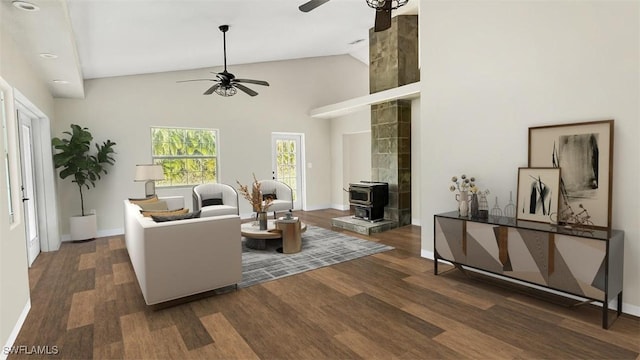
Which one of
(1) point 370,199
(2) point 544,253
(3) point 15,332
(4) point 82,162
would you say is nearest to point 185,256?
(3) point 15,332

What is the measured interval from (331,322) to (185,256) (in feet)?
4.73

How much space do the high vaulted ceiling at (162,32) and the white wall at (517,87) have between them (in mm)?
1680

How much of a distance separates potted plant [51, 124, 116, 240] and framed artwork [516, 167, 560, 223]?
19.7 feet

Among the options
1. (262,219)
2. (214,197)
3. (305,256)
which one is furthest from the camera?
(214,197)

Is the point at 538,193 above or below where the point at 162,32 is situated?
below

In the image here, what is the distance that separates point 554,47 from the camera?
299 cm

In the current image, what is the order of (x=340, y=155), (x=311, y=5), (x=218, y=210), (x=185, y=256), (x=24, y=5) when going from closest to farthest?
(x=24, y=5), (x=311, y=5), (x=185, y=256), (x=218, y=210), (x=340, y=155)

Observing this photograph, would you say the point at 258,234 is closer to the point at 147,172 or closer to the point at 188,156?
the point at 147,172

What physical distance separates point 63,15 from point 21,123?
8.40ft

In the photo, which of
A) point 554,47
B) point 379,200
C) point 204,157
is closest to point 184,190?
point 204,157

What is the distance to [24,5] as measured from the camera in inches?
93.2

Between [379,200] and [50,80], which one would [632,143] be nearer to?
[379,200]

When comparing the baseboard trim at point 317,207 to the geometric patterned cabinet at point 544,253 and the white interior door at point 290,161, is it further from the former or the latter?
the geometric patterned cabinet at point 544,253

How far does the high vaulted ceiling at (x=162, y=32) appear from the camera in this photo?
288 cm
